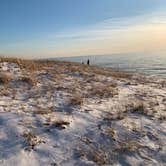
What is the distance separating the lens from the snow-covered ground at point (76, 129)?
15.6 feet

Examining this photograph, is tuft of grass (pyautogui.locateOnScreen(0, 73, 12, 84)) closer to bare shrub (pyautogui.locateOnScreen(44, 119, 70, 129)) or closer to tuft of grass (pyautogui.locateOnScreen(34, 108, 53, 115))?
tuft of grass (pyautogui.locateOnScreen(34, 108, 53, 115))

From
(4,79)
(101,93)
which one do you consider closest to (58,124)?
(101,93)

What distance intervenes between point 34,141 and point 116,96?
16.1 ft

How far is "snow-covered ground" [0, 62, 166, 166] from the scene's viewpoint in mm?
4754

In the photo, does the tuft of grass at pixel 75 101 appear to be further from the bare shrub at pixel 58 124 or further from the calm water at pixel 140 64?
the calm water at pixel 140 64

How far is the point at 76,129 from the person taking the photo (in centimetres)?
582

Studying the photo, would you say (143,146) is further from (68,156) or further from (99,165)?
(68,156)

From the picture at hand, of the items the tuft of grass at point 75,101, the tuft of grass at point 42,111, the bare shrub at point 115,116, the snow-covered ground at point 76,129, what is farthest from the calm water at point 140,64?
the tuft of grass at point 42,111

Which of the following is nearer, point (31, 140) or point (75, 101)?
point (31, 140)

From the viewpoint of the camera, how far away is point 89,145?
205 inches

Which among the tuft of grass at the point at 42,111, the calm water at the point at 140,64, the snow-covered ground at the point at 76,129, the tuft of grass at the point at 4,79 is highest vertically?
the tuft of grass at the point at 4,79

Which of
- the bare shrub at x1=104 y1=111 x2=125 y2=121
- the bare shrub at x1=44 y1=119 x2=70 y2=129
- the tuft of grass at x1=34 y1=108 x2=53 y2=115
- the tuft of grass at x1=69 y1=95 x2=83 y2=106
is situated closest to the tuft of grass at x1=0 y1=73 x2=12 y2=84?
the tuft of grass at x1=69 y1=95 x2=83 y2=106

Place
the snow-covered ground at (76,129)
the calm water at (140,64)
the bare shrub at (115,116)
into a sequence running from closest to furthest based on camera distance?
the snow-covered ground at (76,129) → the bare shrub at (115,116) → the calm water at (140,64)

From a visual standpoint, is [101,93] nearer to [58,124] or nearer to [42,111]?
[42,111]
